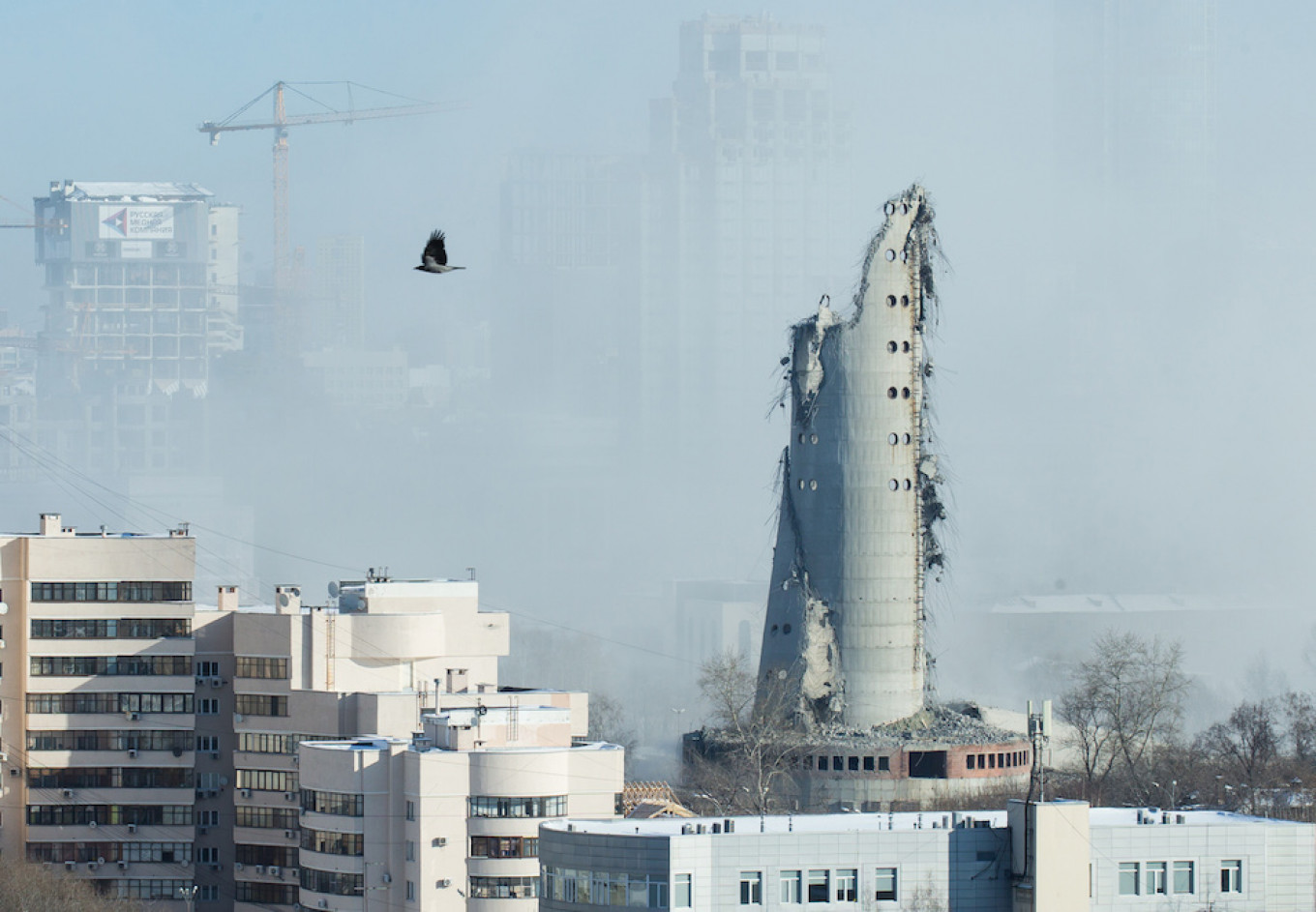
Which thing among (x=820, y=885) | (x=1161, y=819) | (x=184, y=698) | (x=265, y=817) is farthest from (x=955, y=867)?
(x=184, y=698)

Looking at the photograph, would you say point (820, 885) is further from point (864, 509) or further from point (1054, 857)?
point (864, 509)

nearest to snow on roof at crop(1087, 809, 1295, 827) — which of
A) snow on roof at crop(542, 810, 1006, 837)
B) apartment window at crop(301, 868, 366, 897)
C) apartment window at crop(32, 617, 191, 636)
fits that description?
snow on roof at crop(542, 810, 1006, 837)

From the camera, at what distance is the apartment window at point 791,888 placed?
54750 millimetres

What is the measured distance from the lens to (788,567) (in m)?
106

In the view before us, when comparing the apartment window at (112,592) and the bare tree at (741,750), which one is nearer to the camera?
the apartment window at (112,592)

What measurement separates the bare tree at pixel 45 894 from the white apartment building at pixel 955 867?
2246cm

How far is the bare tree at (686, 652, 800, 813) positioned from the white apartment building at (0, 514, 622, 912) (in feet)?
28.4

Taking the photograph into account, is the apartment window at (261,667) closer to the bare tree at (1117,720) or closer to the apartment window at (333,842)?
the apartment window at (333,842)

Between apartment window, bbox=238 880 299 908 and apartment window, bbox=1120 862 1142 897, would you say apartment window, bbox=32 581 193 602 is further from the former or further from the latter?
apartment window, bbox=1120 862 1142 897

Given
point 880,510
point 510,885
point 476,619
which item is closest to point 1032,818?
point 510,885

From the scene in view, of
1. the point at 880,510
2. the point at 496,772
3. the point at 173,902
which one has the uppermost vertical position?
the point at 880,510

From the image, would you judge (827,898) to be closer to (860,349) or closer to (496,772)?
(496,772)

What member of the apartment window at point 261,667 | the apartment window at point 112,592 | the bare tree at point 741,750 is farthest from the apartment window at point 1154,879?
the apartment window at point 112,592

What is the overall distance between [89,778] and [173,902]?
4.91 metres
